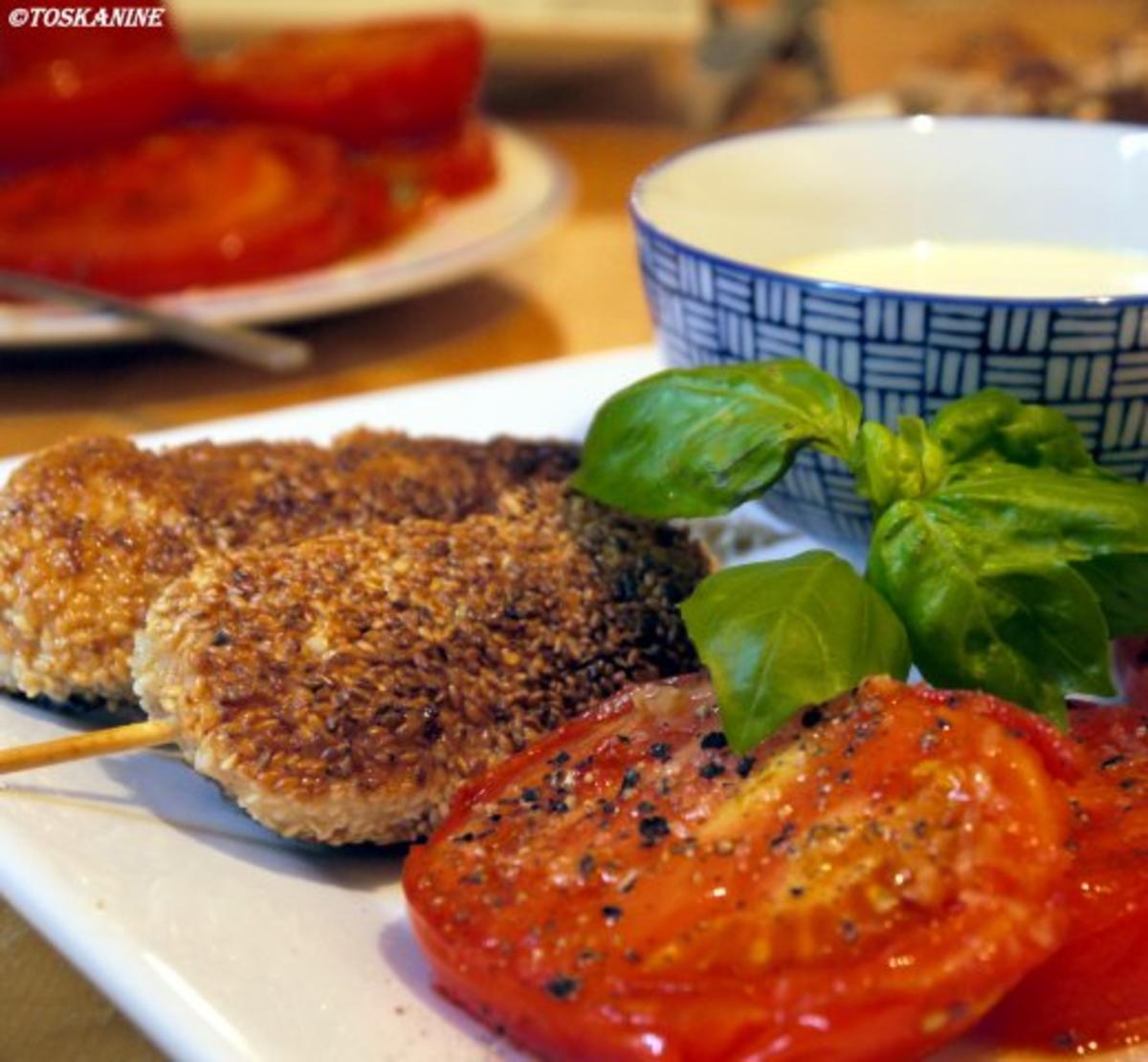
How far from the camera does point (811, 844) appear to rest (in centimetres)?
108

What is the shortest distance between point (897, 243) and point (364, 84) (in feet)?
5.29

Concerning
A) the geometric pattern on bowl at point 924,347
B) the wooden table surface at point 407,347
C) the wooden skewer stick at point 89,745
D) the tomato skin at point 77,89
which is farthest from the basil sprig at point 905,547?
the tomato skin at point 77,89

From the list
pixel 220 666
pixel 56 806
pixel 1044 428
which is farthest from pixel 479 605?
pixel 1044 428

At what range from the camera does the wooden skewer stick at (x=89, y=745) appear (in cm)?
125

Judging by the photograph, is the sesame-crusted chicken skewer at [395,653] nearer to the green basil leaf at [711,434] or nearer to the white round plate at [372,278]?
the green basil leaf at [711,434]

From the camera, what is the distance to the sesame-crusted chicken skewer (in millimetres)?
1257

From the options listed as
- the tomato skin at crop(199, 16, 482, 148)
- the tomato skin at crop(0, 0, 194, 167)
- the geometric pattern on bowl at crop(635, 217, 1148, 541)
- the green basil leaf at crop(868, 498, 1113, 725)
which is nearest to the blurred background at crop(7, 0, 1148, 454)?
the tomato skin at crop(199, 16, 482, 148)

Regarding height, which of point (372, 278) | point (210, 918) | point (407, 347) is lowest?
point (407, 347)

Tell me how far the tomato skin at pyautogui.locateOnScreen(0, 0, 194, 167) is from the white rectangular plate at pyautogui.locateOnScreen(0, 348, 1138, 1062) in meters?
2.02

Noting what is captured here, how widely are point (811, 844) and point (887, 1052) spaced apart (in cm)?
14

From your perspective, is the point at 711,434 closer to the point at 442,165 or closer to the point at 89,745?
the point at 89,745

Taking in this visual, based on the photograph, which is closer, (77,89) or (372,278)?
(372,278)

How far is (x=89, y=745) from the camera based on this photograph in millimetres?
1268

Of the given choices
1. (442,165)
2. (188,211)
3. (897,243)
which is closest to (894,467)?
(897,243)
